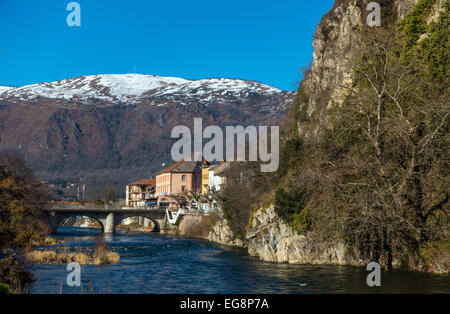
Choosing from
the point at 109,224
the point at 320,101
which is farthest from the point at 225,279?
the point at 109,224

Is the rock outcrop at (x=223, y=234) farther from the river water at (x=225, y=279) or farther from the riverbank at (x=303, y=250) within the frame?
the river water at (x=225, y=279)

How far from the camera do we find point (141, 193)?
574ft

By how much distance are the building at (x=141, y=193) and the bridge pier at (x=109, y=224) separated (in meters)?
55.7

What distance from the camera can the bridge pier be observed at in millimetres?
106000

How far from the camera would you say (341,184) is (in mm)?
36062

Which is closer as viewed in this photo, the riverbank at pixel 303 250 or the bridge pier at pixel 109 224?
the riverbank at pixel 303 250

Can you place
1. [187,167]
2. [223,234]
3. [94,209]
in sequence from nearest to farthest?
[223,234]
[94,209]
[187,167]

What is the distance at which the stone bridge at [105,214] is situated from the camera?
97.2 m

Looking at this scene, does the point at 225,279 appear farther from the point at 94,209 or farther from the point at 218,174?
the point at 218,174

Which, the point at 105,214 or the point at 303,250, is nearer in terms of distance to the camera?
the point at 303,250

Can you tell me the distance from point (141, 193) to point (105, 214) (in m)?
67.9

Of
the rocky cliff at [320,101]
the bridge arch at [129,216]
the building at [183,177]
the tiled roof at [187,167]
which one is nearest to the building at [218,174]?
the bridge arch at [129,216]
